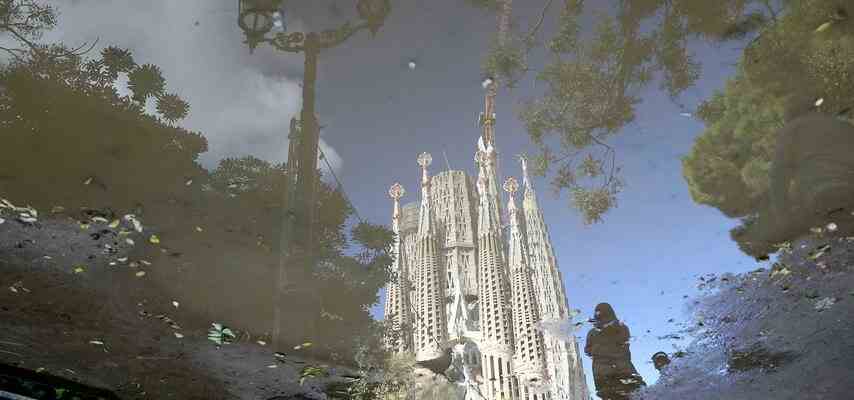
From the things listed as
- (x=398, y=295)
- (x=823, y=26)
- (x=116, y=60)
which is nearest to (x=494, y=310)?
(x=398, y=295)

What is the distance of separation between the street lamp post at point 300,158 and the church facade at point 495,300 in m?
20.6

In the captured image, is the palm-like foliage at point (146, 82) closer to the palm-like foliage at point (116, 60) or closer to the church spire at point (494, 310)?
the palm-like foliage at point (116, 60)

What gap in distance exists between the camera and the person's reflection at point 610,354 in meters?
8.29

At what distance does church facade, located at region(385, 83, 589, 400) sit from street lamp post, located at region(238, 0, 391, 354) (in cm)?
2058

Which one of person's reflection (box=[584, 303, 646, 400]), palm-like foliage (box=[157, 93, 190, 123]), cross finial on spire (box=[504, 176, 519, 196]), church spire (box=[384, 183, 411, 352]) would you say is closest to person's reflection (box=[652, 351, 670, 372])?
person's reflection (box=[584, 303, 646, 400])

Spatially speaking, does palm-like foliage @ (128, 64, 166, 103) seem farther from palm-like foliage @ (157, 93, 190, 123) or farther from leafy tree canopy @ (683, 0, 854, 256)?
leafy tree canopy @ (683, 0, 854, 256)

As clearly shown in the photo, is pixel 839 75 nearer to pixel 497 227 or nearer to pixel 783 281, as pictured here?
pixel 783 281

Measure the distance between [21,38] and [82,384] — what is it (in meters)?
6.15

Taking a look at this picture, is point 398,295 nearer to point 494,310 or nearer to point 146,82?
point 494,310

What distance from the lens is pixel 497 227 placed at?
39406mm

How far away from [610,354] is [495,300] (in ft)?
90.8


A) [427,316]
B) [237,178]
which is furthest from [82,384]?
[427,316]

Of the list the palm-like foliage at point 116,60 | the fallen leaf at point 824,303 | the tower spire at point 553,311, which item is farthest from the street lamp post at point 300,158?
the tower spire at point 553,311

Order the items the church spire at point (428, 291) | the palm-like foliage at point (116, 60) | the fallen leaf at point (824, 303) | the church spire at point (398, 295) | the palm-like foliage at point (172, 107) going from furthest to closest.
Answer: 1. the church spire at point (428, 291)
2. the church spire at point (398, 295)
3. the fallen leaf at point (824, 303)
4. the palm-like foliage at point (172, 107)
5. the palm-like foliage at point (116, 60)
